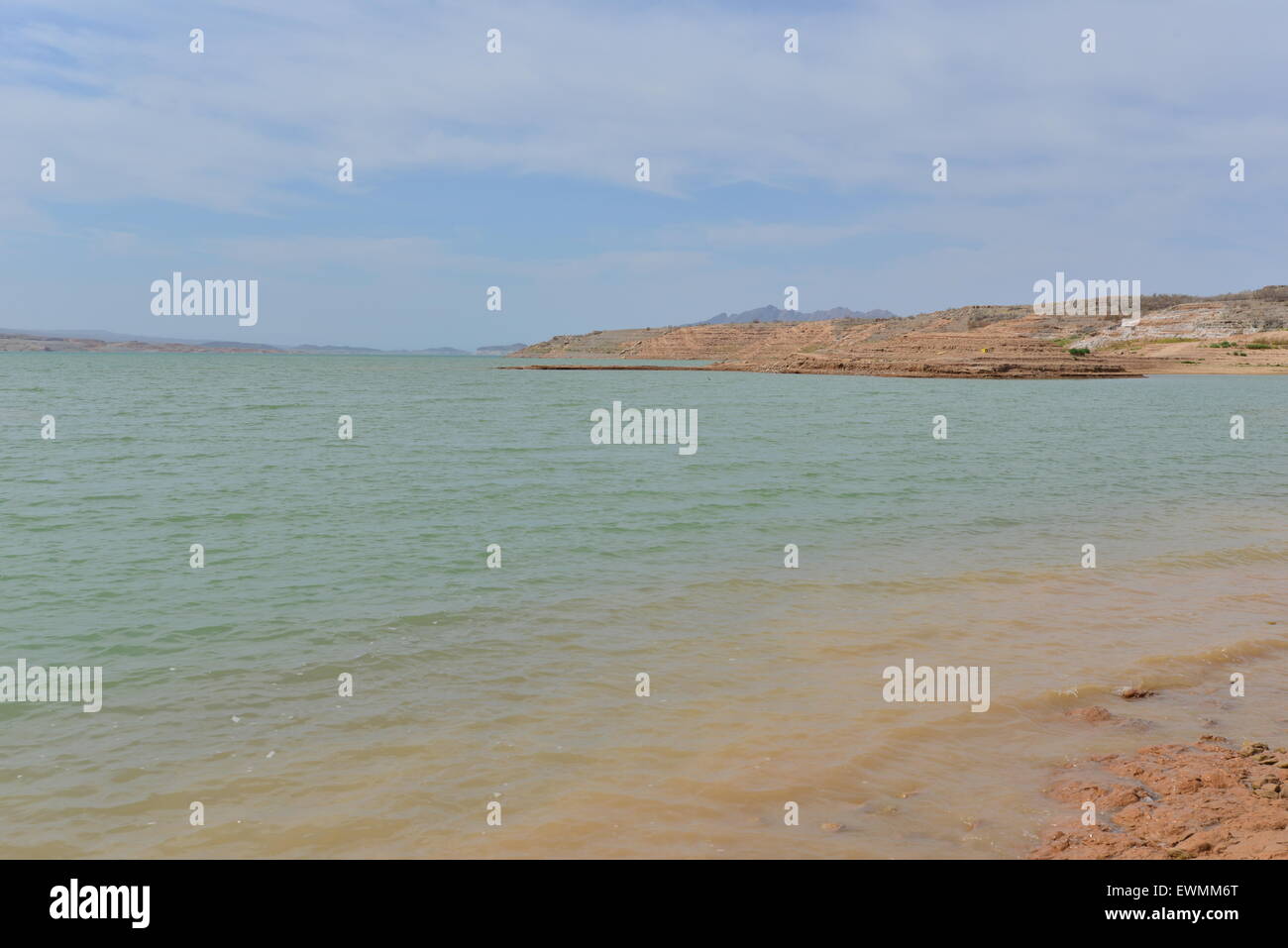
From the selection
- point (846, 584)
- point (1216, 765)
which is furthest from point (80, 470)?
point (1216, 765)

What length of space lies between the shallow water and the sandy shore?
0.27 metres

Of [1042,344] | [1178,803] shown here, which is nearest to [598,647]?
[1178,803]

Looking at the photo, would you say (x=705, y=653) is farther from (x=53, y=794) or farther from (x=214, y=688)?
(x=53, y=794)

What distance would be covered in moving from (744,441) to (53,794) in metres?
26.3

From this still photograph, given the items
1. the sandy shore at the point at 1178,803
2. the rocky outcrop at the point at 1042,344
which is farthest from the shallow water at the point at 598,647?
the rocky outcrop at the point at 1042,344

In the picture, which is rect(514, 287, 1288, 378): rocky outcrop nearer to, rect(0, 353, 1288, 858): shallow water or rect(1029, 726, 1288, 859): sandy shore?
rect(0, 353, 1288, 858): shallow water

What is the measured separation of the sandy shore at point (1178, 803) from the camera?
17.1 ft

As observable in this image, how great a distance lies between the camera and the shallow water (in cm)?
597

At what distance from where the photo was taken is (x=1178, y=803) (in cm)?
586

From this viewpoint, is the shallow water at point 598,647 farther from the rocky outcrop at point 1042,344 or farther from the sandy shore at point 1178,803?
the rocky outcrop at point 1042,344

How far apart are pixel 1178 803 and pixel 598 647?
18.4ft

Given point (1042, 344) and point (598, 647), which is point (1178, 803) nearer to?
point (598, 647)
